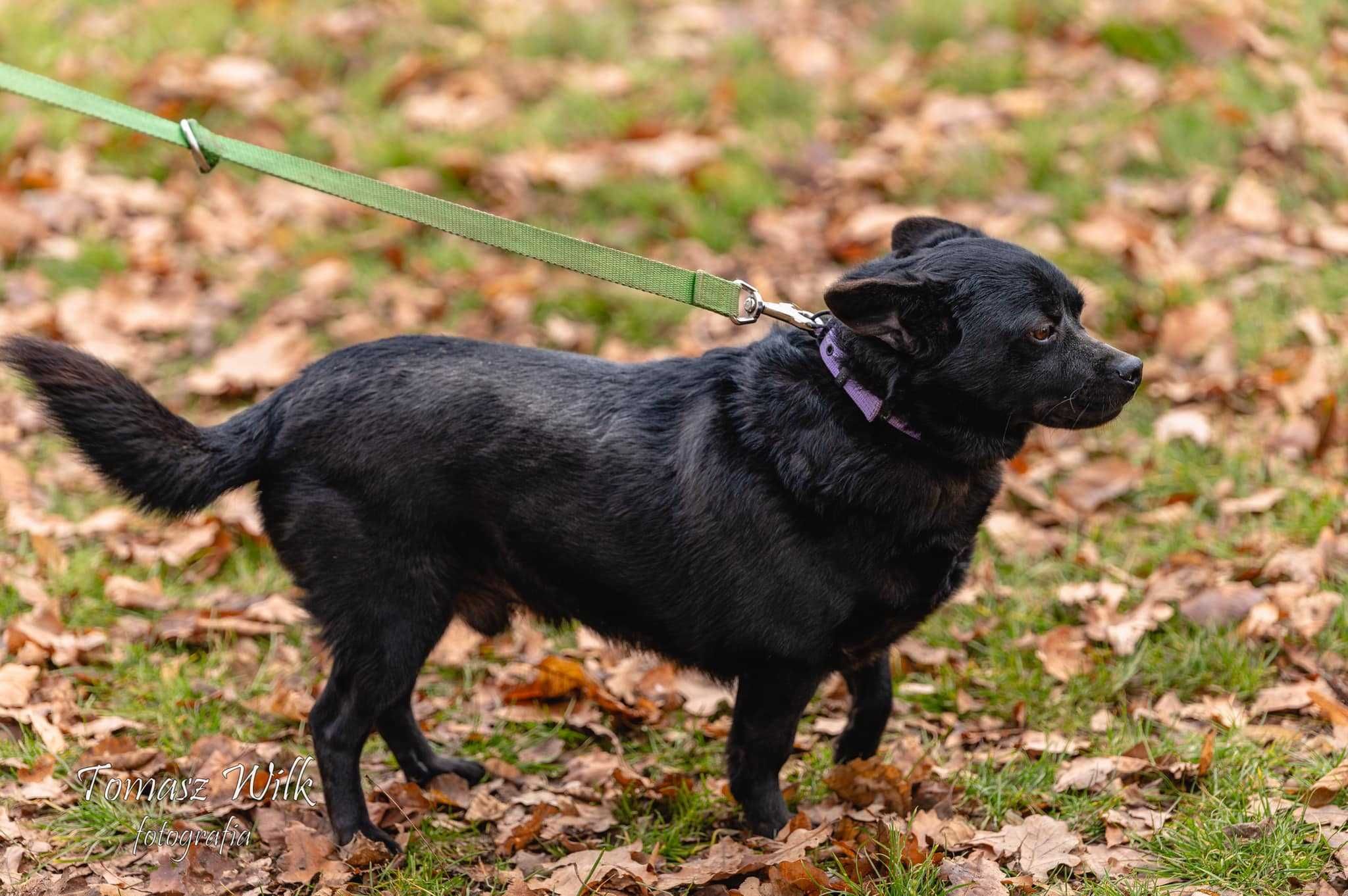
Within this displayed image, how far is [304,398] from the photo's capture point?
3150 mm

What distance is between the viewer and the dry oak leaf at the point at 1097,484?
4.50 metres

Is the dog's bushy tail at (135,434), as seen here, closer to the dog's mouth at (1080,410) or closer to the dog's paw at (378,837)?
the dog's paw at (378,837)

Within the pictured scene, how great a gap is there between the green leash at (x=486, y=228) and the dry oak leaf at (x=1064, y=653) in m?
1.38

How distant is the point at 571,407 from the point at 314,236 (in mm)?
3687

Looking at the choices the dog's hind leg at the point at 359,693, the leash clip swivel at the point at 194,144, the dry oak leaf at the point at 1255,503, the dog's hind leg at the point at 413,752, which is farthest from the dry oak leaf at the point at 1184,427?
the leash clip swivel at the point at 194,144

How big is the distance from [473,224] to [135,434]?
92 cm

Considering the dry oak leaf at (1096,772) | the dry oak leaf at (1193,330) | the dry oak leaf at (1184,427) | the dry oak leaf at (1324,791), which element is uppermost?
the dry oak leaf at (1193,330)

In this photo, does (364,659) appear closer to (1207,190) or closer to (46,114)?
(1207,190)

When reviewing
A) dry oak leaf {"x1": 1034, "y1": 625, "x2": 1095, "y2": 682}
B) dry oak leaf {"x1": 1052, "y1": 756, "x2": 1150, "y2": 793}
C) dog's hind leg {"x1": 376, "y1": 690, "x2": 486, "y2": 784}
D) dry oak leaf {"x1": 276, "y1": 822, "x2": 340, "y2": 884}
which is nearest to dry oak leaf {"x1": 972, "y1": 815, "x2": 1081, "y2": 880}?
dry oak leaf {"x1": 1052, "y1": 756, "x2": 1150, "y2": 793}

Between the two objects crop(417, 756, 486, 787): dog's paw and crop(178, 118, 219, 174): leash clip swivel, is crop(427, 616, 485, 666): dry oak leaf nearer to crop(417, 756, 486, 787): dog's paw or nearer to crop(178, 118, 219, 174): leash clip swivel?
crop(417, 756, 486, 787): dog's paw

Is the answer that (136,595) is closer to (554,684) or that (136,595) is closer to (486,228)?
(554,684)

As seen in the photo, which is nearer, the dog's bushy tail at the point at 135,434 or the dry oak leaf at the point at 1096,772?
the dog's bushy tail at the point at 135,434

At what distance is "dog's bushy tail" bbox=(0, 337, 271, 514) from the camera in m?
2.99
